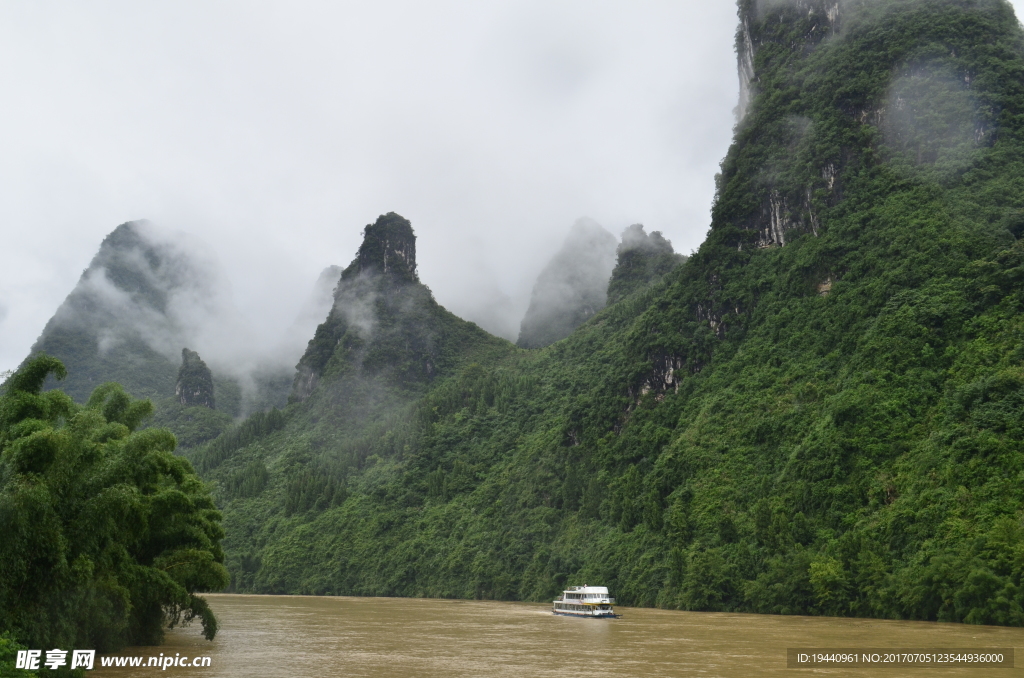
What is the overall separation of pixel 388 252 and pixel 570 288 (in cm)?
4364

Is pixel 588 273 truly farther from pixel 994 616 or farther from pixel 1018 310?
pixel 994 616

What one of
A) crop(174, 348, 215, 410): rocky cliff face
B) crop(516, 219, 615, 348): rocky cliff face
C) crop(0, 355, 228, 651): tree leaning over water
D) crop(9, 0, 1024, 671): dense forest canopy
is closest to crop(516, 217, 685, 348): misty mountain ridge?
crop(516, 219, 615, 348): rocky cliff face

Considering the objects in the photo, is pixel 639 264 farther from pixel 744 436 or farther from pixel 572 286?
pixel 744 436

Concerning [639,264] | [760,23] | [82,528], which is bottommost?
[82,528]

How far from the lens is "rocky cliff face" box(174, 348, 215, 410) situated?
160 meters

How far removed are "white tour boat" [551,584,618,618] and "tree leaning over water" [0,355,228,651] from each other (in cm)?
2769

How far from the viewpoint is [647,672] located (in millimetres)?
23500

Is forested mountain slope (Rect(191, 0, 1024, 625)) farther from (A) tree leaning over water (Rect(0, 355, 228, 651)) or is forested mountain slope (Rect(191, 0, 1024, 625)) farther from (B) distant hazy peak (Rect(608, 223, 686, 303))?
(A) tree leaning over water (Rect(0, 355, 228, 651))

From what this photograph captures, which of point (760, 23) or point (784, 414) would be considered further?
point (760, 23)

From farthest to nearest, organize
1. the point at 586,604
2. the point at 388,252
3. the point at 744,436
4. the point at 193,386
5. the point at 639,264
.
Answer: the point at 193,386, the point at 388,252, the point at 639,264, the point at 744,436, the point at 586,604

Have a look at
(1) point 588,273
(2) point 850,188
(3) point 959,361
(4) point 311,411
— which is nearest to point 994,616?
(3) point 959,361

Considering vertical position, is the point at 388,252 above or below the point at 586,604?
above

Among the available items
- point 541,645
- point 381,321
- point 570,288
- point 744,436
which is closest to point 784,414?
point 744,436

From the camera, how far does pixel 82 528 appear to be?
18.2m
